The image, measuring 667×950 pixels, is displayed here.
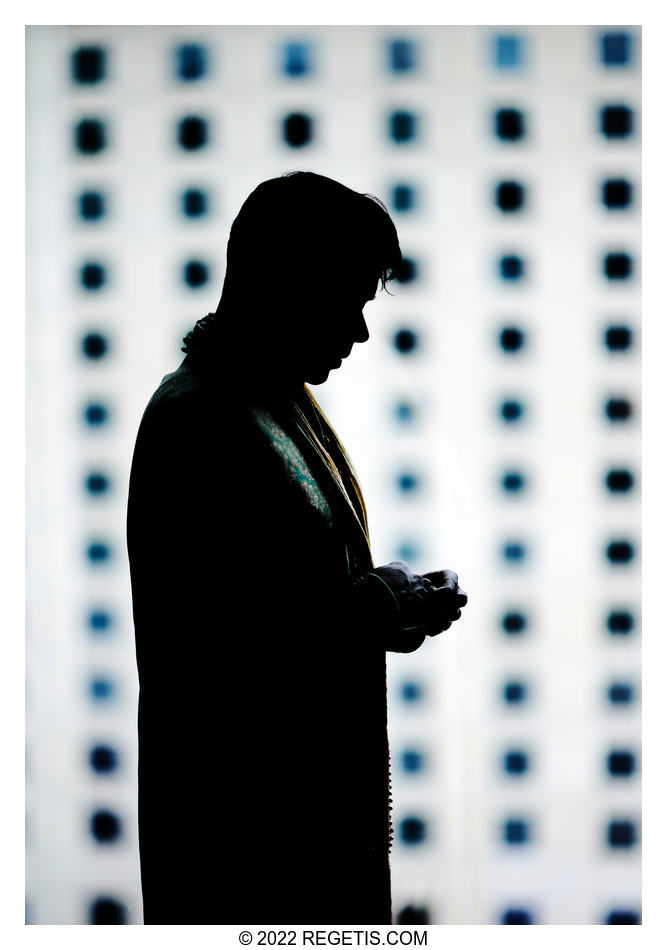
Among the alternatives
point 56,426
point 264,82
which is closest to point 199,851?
point 56,426

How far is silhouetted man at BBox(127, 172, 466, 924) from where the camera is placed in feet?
3.80

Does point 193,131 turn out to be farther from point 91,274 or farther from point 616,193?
point 616,193

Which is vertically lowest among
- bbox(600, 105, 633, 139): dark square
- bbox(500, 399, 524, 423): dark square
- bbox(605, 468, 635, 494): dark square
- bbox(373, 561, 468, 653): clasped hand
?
bbox(373, 561, 468, 653): clasped hand

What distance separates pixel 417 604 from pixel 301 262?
0.50m

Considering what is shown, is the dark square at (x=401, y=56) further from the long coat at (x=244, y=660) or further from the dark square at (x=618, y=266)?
the long coat at (x=244, y=660)

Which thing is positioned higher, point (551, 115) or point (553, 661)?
point (551, 115)

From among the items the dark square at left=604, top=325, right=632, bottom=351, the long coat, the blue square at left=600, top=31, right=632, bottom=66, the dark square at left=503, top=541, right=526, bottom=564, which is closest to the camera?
the long coat

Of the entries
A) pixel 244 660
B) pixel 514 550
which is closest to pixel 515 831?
pixel 514 550

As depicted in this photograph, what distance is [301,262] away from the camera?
3.92ft

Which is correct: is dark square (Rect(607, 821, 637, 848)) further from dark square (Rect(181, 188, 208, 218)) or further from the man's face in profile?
dark square (Rect(181, 188, 208, 218))

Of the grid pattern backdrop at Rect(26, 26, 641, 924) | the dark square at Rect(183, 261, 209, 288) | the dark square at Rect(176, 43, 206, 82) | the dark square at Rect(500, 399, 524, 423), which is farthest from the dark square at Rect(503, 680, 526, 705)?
the dark square at Rect(176, 43, 206, 82)

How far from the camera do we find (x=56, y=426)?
1.85 metres

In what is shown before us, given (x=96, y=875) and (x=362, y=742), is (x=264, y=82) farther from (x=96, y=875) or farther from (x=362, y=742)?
(x=96, y=875)

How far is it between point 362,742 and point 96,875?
3.23ft
